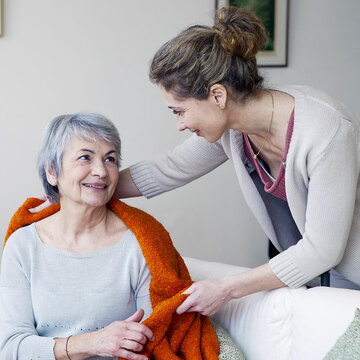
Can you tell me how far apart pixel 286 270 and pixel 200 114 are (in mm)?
490

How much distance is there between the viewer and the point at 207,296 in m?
1.60

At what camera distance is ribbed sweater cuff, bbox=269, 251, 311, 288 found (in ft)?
5.23

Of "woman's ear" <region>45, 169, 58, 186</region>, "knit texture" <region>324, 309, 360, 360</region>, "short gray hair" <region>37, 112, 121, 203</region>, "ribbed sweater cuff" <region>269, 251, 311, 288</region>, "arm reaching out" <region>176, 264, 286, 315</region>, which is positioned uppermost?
"short gray hair" <region>37, 112, 121, 203</region>

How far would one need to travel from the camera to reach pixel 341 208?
1518 mm

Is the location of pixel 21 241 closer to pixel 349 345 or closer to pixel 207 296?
pixel 207 296

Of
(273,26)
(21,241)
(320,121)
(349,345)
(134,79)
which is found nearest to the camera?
(349,345)

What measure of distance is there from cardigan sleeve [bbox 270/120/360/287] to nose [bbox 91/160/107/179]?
1.79 feet

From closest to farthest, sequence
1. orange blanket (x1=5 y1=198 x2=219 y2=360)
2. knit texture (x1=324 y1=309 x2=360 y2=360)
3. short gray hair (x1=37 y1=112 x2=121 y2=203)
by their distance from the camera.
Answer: knit texture (x1=324 y1=309 x2=360 y2=360)
orange blanket (x1=5 y1=198 x2=219 y2=360)
short gray hair (x1=37 y1=112 x2=121 y2=203)

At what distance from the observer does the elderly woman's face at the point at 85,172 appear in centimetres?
170

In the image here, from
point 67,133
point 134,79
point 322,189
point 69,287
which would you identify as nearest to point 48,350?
point 69,287

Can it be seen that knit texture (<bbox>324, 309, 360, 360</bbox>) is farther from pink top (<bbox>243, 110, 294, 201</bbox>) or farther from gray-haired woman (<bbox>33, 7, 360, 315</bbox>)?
pink top (<bbox>243, 110, 294, 201</bbox>)

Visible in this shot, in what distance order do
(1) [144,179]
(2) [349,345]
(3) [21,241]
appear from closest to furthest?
(2) [349,345] → (3) [21,241] → (1) [144,179]

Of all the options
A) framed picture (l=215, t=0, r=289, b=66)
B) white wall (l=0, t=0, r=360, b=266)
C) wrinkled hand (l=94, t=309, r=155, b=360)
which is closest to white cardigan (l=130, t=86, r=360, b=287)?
wrinkled hand (l=94, t=309, r=155, b=360)

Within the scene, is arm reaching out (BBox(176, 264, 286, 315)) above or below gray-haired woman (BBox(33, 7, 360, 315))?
below
